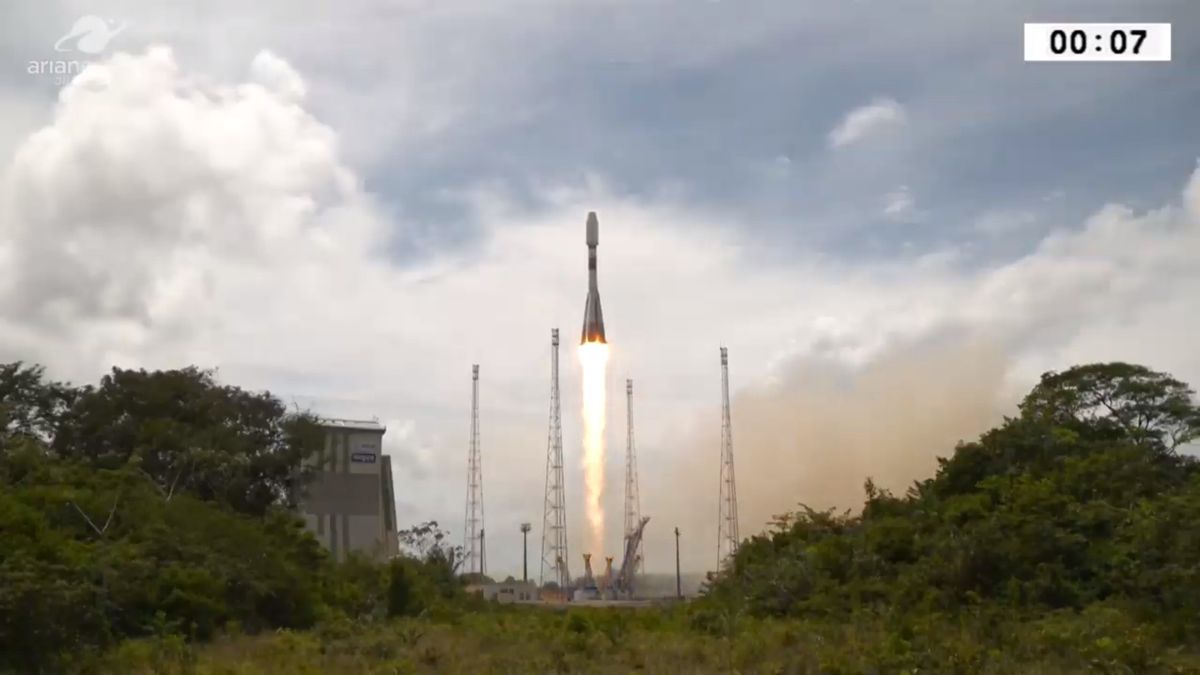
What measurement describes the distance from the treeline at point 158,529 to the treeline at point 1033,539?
1279 centimetres

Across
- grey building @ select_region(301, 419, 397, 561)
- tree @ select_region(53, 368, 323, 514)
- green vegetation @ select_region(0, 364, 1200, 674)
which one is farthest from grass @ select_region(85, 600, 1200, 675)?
grey building @ select_region(301, 419, 397, 561)

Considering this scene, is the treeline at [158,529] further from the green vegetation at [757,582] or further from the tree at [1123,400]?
the tree at [1123,400]

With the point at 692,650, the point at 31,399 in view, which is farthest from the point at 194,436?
the point at 692,650

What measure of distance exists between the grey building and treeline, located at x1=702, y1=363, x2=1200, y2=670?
1151 inches

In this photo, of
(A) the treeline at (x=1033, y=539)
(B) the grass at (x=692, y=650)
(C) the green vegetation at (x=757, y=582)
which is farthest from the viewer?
(A) the treeline at (x=1033, y=539)

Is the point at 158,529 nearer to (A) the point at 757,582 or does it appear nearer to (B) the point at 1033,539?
(A) the point at 757,582

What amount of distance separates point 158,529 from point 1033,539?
22793 millimetres

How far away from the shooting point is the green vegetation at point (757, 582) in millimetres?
20625

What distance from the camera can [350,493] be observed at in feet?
213

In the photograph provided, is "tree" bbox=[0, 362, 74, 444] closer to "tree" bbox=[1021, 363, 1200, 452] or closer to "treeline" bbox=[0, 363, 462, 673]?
"treeline" bbox=[0, 363, 462, 673]

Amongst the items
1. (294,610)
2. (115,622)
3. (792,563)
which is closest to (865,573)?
(792,563)

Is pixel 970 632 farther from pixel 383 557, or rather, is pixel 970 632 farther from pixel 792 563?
pixel 383 557

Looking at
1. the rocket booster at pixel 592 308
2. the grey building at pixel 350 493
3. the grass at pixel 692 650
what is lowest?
the grass at pixel 692 650

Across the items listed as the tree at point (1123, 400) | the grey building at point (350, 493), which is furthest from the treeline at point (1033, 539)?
the grey building at point (350, 493)
